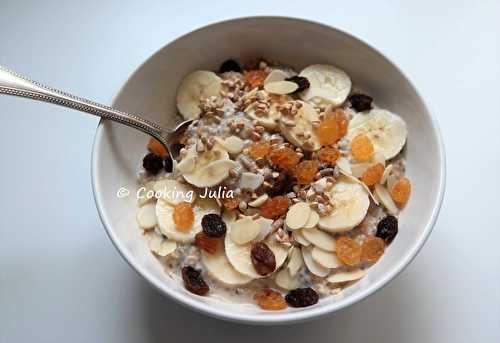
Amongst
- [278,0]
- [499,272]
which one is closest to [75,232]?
[278,0]

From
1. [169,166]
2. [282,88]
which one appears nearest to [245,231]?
[169,166]

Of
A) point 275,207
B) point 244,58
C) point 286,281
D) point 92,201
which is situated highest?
point 244,58

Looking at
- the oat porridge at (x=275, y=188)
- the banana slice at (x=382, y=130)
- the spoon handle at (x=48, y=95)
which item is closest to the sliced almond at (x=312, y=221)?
the oat porridge at (x=275, y=188)

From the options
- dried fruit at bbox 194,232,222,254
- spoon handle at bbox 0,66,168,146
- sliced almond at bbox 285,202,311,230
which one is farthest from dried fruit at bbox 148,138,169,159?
sliced almond at bbox 285,202,311,230

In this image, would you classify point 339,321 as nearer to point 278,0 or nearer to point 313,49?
point 313,49

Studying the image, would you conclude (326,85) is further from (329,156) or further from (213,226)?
(213,226)

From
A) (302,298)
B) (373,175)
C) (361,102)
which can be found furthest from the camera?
(361,102)

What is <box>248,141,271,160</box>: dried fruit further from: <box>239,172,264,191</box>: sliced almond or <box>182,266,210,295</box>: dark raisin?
<box>182,266,210,295</box>: dark raisin

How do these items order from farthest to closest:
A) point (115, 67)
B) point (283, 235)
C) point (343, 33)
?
point (115, 67), point (343, 33), point (283, 235)
